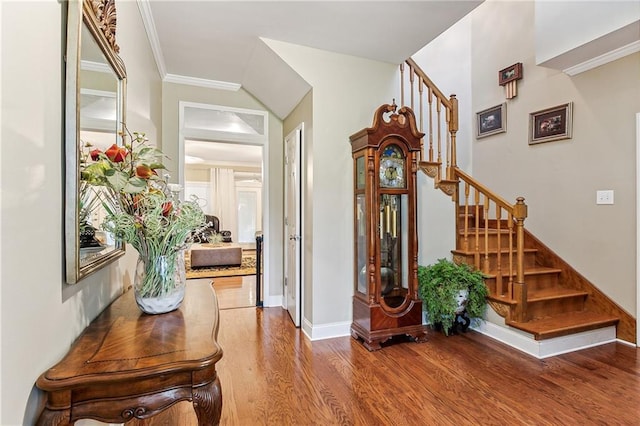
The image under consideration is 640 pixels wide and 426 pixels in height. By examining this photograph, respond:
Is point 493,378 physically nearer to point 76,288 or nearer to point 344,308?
point 344,308

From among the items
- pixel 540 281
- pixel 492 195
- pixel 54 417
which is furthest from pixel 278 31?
pixel 540 281

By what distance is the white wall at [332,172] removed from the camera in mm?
3021

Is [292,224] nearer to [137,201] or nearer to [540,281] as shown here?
[137,201]

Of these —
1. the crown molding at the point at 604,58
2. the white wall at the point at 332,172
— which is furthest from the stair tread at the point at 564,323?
the crown molding at the point at 604,58

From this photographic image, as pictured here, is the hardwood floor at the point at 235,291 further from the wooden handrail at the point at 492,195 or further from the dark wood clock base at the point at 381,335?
the wooden handrail at the point at 492,195

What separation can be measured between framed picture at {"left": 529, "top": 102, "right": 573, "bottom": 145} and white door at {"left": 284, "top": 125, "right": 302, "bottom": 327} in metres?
2.69

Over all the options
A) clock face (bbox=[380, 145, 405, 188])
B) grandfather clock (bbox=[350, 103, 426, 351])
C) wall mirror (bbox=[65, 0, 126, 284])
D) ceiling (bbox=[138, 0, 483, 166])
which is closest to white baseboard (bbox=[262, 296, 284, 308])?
grandfather clock (bbox=[350, 103, 426, 351])

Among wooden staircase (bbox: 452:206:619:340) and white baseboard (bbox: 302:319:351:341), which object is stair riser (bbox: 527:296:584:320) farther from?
white baseboard (bbox: 302:319:351:341)

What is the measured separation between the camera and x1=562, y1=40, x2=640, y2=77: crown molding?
277 centimetres

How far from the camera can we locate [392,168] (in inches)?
117

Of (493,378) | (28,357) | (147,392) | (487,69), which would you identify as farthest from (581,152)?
(28,357)

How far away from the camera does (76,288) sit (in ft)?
3.75

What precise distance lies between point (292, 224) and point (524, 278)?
241cm

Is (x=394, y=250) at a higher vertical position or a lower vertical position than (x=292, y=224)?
lower
